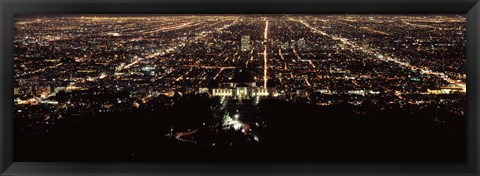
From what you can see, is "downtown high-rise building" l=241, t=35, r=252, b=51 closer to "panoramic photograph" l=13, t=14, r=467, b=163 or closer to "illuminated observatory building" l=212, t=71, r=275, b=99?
"panoramic photograph" l=13, t=14, r=467, b=163

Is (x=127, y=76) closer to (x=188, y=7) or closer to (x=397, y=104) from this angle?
(x=188, y=7)

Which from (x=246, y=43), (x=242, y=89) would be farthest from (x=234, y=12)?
(x=242, y=89)

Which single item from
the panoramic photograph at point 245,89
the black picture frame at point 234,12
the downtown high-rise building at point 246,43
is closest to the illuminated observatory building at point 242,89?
the panoramic photograph at point 245,89

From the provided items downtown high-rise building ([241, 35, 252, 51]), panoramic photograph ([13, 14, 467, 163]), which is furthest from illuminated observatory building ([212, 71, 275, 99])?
downtown high-rise building ([241, 35, 252, 51])

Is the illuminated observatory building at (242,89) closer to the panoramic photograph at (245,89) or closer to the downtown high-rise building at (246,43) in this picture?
the panoramic photograph at (245,89)

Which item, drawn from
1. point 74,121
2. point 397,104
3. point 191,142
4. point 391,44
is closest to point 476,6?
point 391,44

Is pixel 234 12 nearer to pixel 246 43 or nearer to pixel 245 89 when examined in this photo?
pixel 246 43
